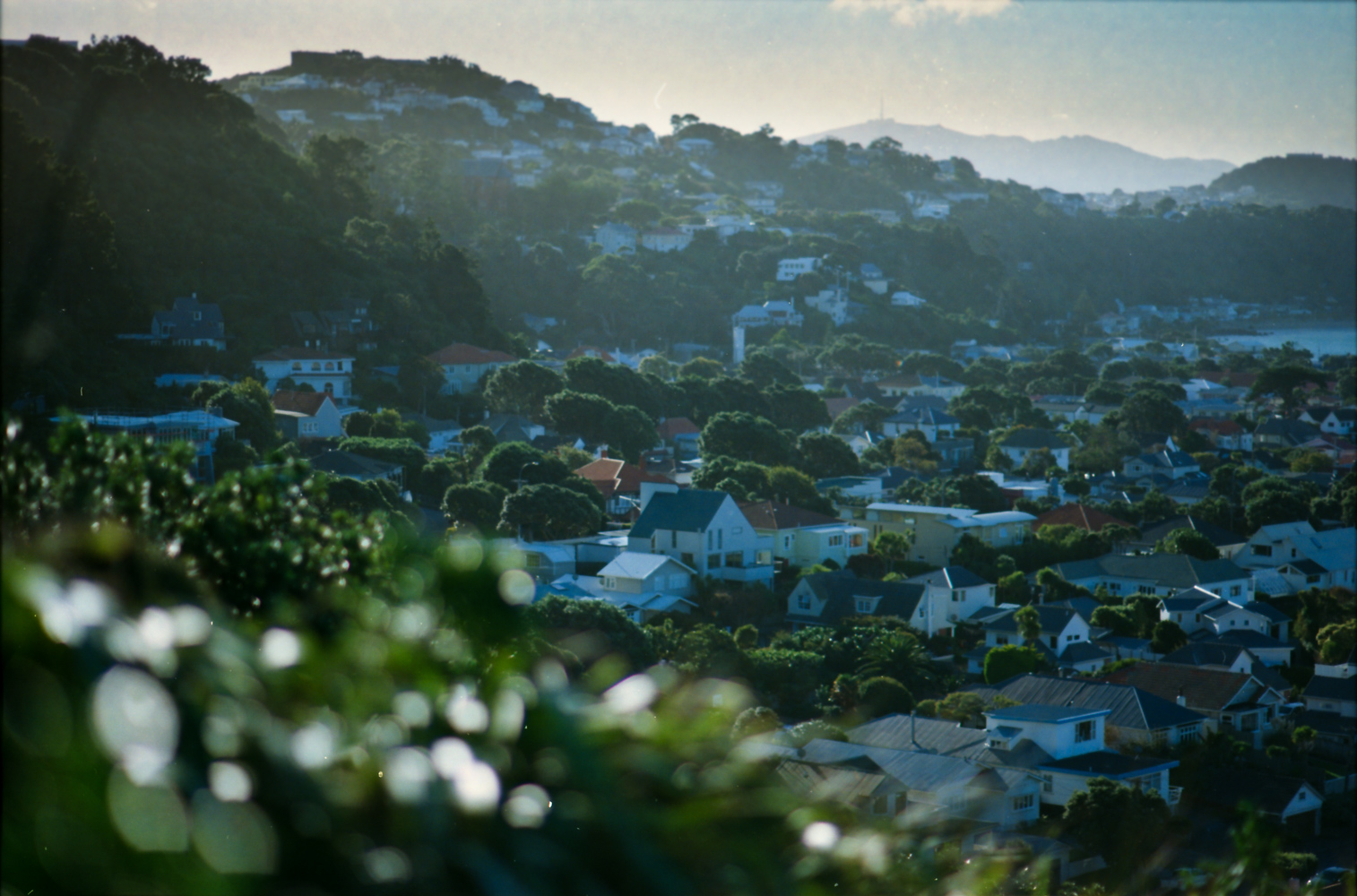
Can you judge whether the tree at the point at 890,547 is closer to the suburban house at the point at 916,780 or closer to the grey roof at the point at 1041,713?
the grey roof at the point at 1041,713

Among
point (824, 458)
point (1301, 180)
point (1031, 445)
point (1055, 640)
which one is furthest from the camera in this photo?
point (1301, 180)

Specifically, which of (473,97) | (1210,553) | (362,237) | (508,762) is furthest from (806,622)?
(473,97)

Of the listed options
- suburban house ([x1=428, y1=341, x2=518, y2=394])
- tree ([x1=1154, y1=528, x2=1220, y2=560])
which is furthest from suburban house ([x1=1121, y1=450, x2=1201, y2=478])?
suburban house ([x1=428, y1=341, x2=518, y2=394])

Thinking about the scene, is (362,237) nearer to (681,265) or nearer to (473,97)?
(681,265)

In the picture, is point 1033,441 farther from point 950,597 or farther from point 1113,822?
point 1113,822

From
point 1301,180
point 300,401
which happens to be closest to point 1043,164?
point 1301,180
